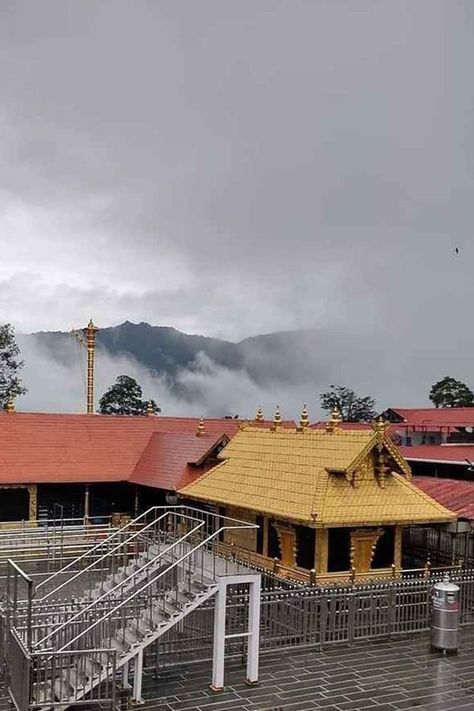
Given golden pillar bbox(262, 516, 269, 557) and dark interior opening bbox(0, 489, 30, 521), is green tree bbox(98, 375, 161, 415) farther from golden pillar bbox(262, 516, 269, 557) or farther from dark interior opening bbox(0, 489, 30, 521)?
golden pillar bbox(262, 516, 269, 557)

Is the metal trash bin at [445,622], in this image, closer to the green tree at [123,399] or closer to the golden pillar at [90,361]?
the golden pillar at [90,361]

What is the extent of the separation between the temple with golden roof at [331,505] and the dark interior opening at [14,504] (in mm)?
9236

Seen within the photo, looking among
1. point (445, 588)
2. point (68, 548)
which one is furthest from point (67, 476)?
point (445, 588)

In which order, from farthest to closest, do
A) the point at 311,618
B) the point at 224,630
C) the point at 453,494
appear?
the point at 453,494, the point at 311,618, the point at 224,630

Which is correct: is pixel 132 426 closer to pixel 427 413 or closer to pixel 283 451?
pixel 283 451

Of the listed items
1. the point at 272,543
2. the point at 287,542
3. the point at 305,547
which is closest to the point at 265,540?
the point at 272,543

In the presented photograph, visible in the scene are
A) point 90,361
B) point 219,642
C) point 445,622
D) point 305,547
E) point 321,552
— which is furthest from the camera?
point 90,361

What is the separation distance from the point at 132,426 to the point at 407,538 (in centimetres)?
1259

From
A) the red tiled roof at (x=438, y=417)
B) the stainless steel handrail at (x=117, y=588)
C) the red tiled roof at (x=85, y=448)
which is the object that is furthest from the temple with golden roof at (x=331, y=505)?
the red tiled roof at (x=438, y=417)

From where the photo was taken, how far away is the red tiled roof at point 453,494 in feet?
63.6

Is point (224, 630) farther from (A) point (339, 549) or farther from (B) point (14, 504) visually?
(B) point (14, 504)

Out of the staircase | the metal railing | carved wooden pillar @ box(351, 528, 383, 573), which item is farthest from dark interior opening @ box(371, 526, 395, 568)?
the staircase

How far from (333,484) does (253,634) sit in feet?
19.9

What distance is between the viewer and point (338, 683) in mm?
12586
